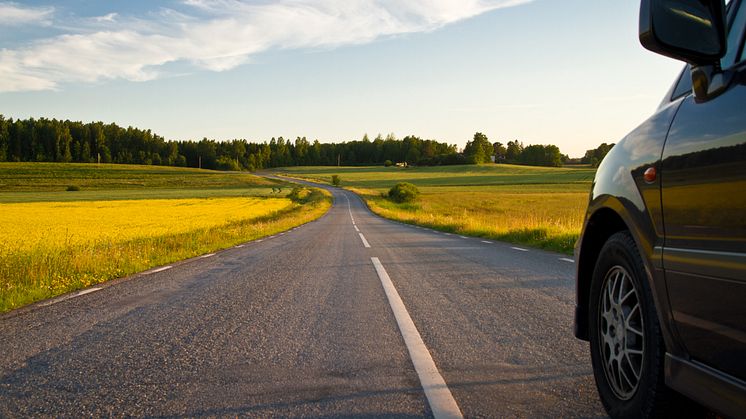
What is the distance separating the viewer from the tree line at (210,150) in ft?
402

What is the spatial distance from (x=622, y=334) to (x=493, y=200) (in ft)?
197

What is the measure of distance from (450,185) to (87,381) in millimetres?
99376

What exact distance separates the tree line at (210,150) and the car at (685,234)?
458 ft

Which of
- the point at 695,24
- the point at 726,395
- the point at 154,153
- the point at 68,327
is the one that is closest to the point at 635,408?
the point at 726,395

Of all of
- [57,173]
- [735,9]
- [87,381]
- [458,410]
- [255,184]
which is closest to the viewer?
[735,9]

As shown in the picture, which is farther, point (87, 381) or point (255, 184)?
point (255, 184)

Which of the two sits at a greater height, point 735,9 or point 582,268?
point 735,9

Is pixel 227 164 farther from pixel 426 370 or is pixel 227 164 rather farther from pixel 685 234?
pixel 685 234

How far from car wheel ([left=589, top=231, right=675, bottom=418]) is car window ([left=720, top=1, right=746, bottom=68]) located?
865 millimetres

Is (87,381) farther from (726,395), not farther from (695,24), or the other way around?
(695,24)

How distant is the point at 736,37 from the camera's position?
225 cm

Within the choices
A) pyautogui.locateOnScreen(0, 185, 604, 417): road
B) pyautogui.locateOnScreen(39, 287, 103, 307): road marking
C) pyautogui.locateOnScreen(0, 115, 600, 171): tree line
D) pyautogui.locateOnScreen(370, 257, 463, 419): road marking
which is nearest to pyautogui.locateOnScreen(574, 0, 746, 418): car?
pyautogui.locateOnScreen(0, 185, 604, 417): road

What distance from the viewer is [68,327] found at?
5168mm

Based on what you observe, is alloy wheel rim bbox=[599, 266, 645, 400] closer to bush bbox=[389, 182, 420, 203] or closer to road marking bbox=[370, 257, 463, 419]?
road marking bbox=[370, 257, 463, 419]
